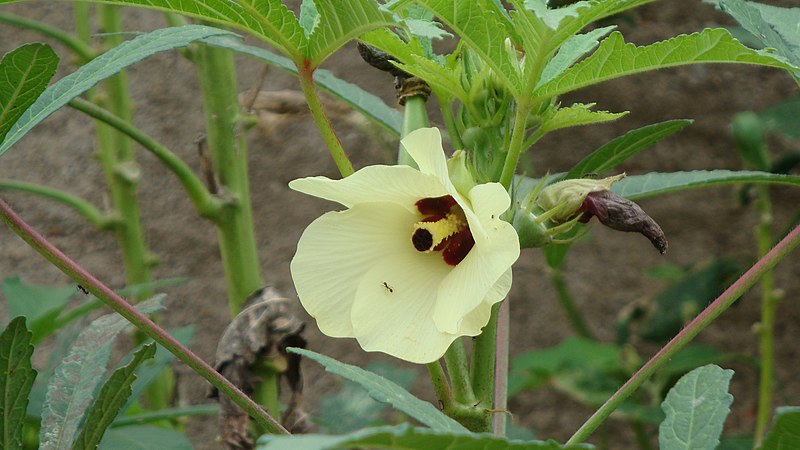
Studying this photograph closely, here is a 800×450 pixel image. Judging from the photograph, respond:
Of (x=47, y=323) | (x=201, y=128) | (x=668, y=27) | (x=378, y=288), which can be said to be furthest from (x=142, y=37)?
(x=668, y=27)

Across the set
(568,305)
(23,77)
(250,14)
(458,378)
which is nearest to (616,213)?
(458,378)

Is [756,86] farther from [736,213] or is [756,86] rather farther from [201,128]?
[201,128]

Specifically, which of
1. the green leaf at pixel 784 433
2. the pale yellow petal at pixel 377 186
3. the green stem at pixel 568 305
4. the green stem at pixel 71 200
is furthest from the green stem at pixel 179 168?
the green stem at pixel 568 305

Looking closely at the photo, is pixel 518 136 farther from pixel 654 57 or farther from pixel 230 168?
pixel 230 168

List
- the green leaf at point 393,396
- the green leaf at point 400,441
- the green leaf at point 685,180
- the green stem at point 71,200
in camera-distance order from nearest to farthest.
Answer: the green leaf at point 400,441, the green leaf at point 393,396, the green leaf at point 685,180, the green stem at point 71,200

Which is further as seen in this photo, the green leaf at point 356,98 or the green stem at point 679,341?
the green leaf at point 356,98

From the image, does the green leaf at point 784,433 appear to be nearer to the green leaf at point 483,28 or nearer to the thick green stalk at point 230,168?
the green leaf at point 483,28

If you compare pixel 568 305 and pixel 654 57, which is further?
pixel 568 305
